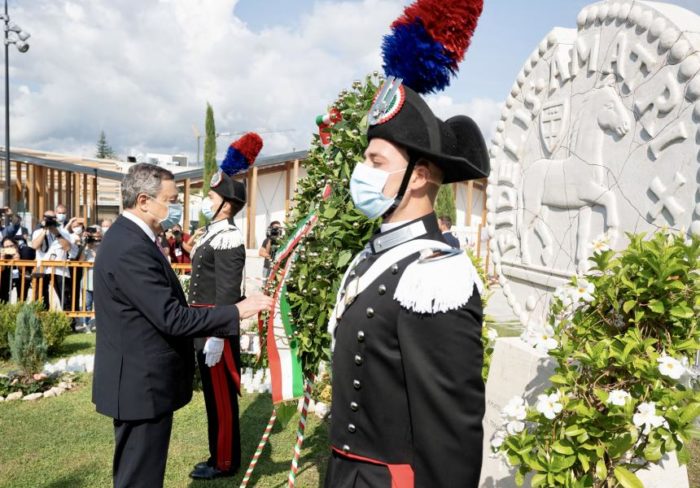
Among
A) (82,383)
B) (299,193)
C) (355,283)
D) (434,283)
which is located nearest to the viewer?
(434,283)

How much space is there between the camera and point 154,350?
9.62ft

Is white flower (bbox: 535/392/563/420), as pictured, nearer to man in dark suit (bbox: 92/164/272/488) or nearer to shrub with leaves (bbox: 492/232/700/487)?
shrub with leaves (bbox: 492/232/700/487)

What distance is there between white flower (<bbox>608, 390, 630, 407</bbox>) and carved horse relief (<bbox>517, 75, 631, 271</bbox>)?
1.69 meters

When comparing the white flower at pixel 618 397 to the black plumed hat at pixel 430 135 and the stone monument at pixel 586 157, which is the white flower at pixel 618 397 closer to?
the stone monument at pixel 586 157

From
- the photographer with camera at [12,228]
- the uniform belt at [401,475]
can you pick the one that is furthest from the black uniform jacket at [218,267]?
the photographer with camera at [12,228]

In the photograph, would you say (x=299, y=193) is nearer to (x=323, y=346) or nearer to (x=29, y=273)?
(x=323, y=346)

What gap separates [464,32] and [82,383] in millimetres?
6489

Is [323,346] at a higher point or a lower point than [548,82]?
lower

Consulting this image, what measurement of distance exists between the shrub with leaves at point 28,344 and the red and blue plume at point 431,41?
19.5ft

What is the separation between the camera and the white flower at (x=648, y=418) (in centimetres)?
221

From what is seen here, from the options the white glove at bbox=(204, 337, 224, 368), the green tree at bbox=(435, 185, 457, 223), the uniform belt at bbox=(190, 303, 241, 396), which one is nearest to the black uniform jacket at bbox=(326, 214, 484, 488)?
the white glove at bbox=(204, 337, 224, 368)

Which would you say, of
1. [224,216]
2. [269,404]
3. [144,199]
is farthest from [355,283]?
[269,404]

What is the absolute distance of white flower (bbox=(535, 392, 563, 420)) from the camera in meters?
2.43

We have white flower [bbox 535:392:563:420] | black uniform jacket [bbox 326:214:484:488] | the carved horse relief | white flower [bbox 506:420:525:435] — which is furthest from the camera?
the carved horse relief
